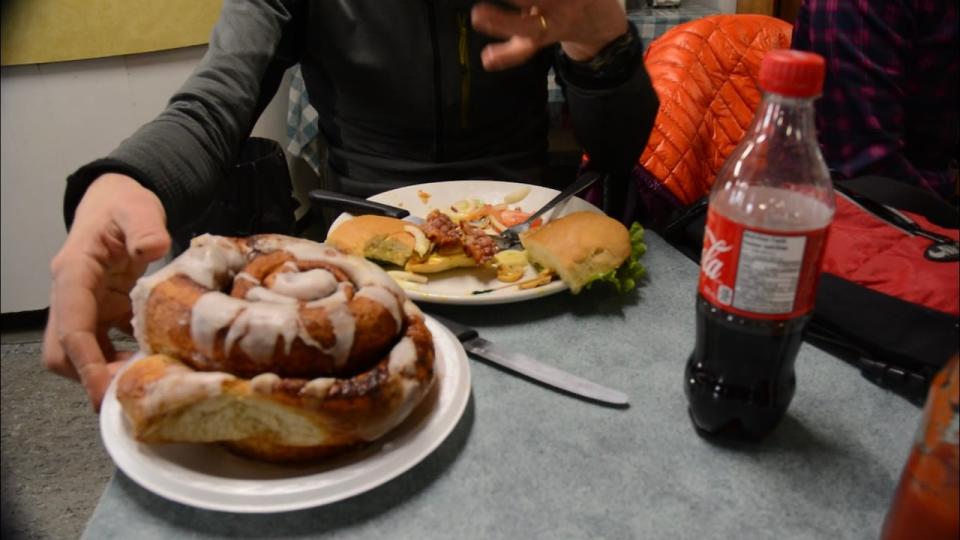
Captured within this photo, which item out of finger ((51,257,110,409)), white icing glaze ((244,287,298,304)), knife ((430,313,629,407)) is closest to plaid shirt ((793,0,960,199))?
knife ((430,313,629,407))

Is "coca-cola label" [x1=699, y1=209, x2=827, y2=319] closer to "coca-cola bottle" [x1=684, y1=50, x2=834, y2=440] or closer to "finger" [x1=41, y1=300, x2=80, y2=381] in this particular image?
"coca-cola bottle" [x1=684, y1=50, x2=834, y2=440]

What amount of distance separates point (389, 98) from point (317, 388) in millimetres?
965

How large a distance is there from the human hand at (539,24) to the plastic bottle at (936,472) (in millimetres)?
671

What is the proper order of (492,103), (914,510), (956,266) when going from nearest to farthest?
1. (914,510)
2. (956,266)
3. (492,103)

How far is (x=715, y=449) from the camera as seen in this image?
2.29ft

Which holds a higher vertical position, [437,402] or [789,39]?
[789,39]

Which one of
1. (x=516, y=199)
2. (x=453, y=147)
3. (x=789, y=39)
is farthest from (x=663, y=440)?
(x=789, y=39)

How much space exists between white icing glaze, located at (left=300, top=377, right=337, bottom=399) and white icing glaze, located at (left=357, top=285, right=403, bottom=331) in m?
0.09

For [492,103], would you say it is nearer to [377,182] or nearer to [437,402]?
[377,182]

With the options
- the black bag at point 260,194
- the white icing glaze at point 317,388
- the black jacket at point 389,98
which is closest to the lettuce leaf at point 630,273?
the black jacket at point 389,98

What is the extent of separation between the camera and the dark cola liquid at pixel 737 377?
0.67 metres

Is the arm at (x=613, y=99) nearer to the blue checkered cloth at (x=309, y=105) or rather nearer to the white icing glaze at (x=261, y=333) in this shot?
the white icing glaze at (x=261, y=333)

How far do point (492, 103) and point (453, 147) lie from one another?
120mm

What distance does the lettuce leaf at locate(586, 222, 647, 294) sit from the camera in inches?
37.5
